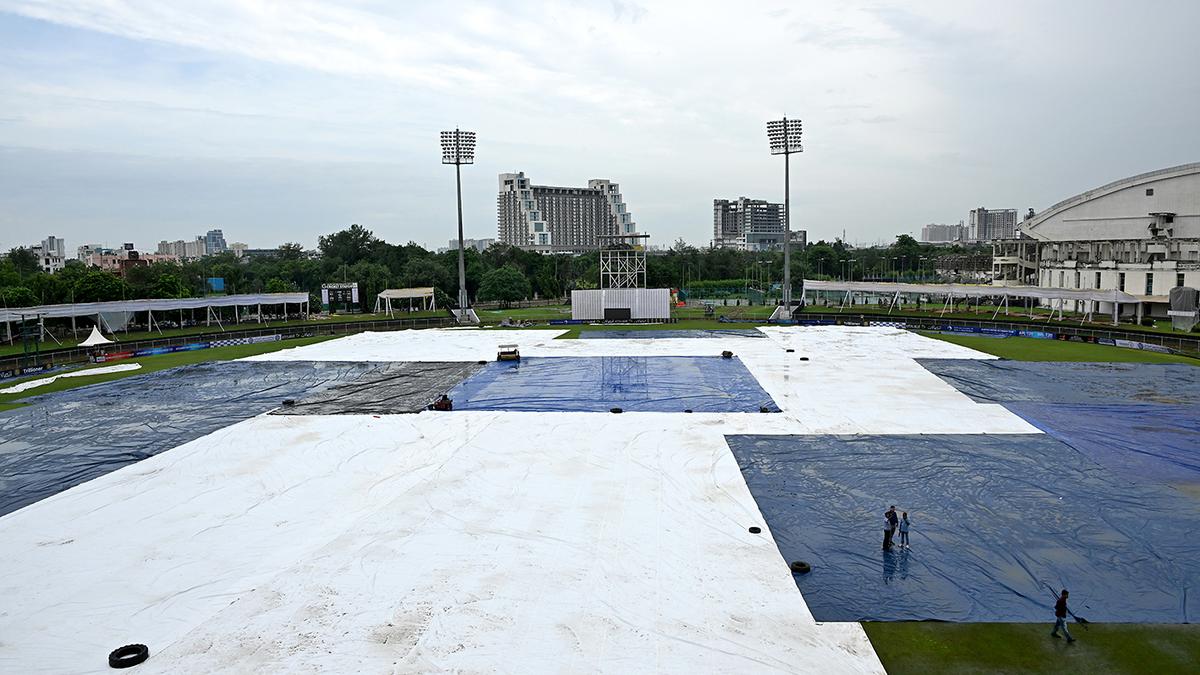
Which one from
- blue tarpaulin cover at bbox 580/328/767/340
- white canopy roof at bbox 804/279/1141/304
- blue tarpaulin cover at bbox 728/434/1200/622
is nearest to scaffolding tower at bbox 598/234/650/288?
blue tarpaulin cover at bbox 580/328/767/340

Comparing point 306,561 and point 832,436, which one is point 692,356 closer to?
point 832,436

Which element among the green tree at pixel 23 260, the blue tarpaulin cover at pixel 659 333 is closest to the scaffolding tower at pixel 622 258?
the blue tarpaulin cover at pixel 659 333

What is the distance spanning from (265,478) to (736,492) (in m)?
13.3

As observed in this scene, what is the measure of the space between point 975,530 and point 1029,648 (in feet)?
16.7

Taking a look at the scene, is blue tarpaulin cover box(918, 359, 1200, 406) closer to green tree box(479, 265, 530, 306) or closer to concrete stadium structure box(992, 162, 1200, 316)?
concrete stadium structure box(992, 162, 1200, 316)

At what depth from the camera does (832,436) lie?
24.5 m

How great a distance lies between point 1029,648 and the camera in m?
11.7

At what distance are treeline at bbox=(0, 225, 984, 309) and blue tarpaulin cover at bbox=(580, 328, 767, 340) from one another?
31.0 metres

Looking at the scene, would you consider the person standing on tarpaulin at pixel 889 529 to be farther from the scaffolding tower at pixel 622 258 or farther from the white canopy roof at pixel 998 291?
the scaffolding tower at pixel 622 258

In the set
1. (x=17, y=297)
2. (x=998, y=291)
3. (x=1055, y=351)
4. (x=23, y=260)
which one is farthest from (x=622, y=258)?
(x=23, y=260)

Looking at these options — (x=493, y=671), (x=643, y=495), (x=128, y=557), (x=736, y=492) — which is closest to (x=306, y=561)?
(x=128, y=557)

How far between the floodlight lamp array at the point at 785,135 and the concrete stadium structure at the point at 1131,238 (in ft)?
97.6

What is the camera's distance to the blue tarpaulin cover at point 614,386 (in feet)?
96.9

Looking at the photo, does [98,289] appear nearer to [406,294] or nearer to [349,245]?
[406,294]
